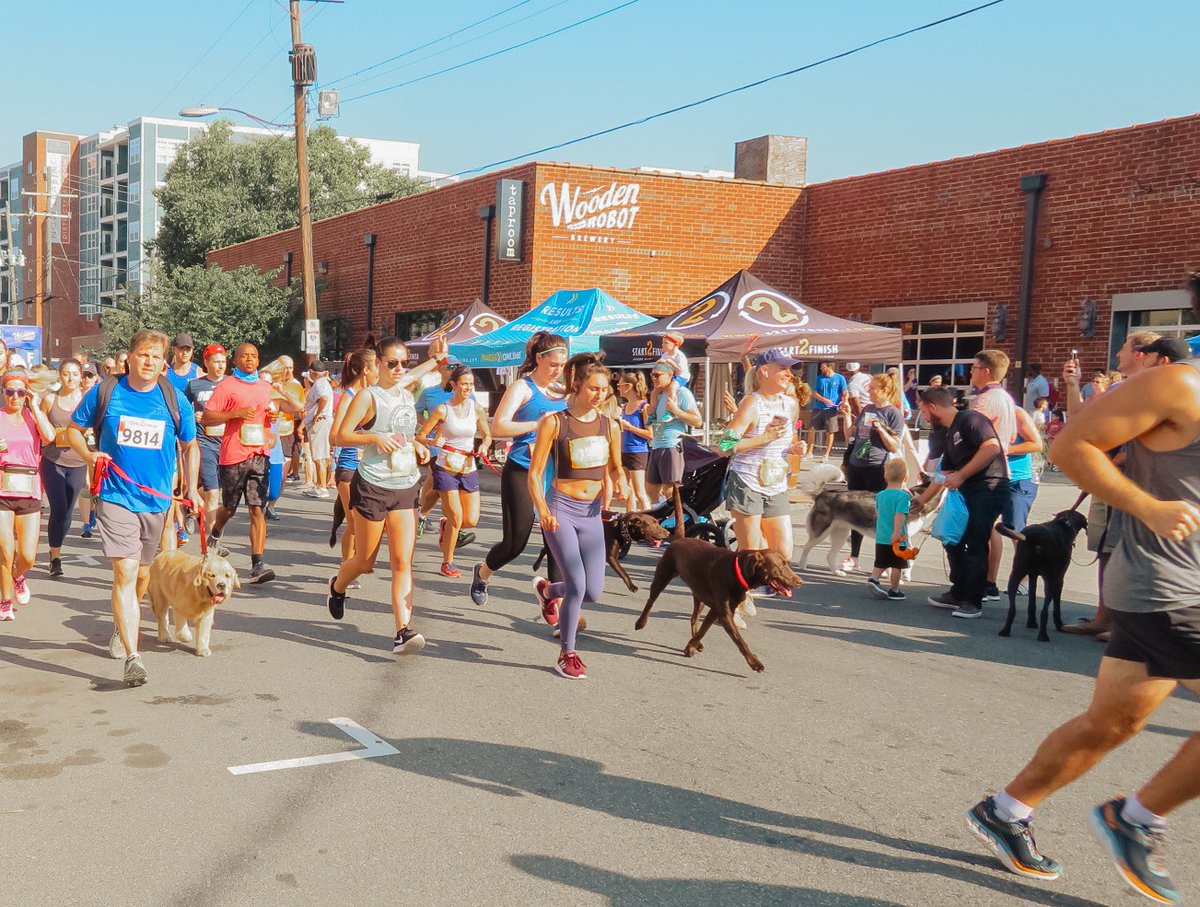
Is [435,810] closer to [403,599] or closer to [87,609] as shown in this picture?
[403,599]

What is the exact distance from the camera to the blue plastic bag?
857 centimetres

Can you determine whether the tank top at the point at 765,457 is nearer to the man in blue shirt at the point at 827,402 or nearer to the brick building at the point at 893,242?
the brick building at the point at 893,242

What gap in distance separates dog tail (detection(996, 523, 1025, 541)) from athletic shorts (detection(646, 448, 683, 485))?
3989 mm

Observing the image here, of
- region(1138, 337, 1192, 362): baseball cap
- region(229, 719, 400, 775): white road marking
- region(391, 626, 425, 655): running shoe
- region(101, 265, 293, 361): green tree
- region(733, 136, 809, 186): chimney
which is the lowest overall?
region(229, 719, 400, 775): white road marking

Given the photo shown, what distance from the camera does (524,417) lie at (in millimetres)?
7391

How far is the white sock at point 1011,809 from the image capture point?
3.76 m

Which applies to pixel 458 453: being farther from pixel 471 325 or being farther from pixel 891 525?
pixel 471 325

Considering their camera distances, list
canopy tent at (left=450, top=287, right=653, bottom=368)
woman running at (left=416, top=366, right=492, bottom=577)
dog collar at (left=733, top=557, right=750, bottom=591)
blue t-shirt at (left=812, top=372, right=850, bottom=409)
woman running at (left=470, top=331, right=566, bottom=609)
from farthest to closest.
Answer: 1. blue t-shirt at (left=812, top=372, right=850, bottom=409)
2. canopy tent at (left=450, top=287, right=653, bottom=368)
3. woman running at (left=416, top=366, right=492, bottom=577)
4. woman running at (left=470, top=331, right=566, bottom=609)
5. dog collar at (left=733, top=557, right=750, bottom=591)

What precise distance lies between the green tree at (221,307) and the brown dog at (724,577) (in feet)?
95.6

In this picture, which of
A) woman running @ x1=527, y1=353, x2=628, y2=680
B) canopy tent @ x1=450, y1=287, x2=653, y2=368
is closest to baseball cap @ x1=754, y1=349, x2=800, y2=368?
woman running @ x1=527, y1=353, x2=628, y2=680

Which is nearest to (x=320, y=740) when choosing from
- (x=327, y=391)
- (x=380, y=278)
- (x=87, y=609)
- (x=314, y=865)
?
(x=314, y=865)

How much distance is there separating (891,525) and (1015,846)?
17.3 ft

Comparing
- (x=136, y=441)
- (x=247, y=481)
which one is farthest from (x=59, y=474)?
(x=136, y=441)

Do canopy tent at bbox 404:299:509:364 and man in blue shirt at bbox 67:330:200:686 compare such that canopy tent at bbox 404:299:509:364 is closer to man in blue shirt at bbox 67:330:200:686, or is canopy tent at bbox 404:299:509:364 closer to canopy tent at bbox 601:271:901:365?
canopy tent at bbox 601:271:901:365
